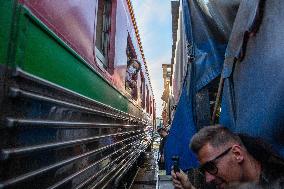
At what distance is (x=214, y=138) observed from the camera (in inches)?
77.6

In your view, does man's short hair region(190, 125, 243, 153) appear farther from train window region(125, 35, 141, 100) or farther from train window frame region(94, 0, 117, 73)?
train window region(125, 35, 141, 100)

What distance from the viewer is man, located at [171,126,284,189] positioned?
1.69 meters

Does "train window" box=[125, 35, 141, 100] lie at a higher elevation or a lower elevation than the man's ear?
higher

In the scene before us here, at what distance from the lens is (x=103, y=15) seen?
3955 millimetres

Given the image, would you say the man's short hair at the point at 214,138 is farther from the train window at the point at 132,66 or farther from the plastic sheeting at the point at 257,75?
the train window at the point at 132,66

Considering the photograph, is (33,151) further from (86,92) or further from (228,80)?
(228,80)

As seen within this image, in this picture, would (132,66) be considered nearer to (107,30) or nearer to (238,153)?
(107,30)

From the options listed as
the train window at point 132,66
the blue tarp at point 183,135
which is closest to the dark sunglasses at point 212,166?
the blue tarp at point 183,135

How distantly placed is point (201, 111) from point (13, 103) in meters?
2.16

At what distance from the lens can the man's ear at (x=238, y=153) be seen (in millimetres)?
1841

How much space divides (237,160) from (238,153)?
5 centimetres

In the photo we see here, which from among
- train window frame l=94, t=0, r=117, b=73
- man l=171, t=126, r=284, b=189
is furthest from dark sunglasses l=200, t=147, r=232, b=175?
train window frame l=94, t=0, r=117, b=73

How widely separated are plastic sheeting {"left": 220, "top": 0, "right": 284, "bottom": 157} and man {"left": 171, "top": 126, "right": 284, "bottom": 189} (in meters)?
0.14

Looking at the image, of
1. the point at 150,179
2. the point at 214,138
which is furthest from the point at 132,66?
the point at 214,138
